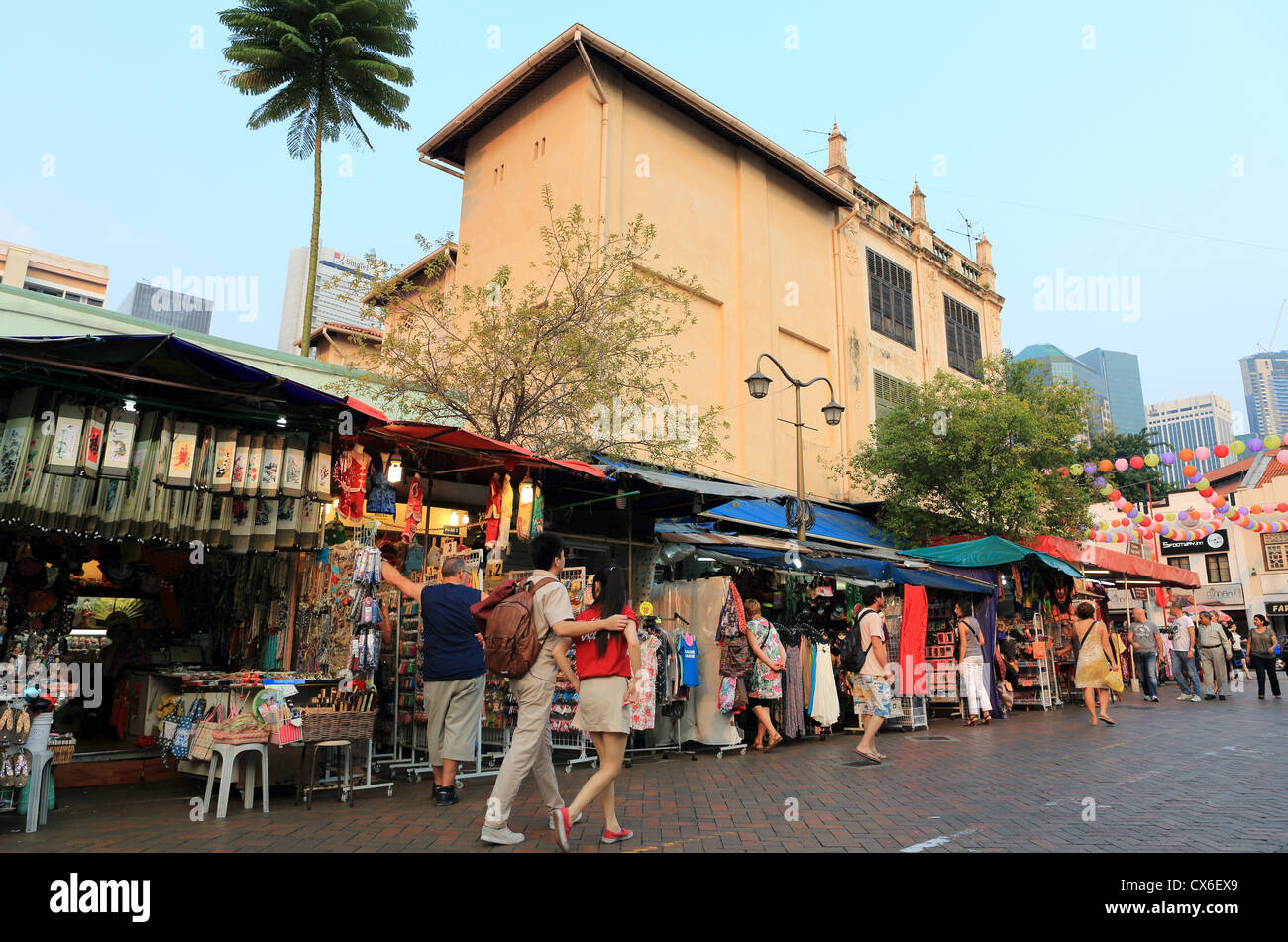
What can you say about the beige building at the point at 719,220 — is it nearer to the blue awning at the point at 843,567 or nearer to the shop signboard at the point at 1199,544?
the blue awning at the point at 843,567

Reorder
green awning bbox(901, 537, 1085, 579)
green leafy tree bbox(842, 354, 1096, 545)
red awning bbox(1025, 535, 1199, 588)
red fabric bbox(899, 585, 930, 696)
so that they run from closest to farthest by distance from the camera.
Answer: red fabric bbox(899, 585, 930, 696) → green awning bbox(901, 537, 1085, 579) → red awning bbox(1025, 535, 1199, 588) → green leafy tree bbox(842, 354, 1096, 545)

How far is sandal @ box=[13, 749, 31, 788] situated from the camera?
5.50 m

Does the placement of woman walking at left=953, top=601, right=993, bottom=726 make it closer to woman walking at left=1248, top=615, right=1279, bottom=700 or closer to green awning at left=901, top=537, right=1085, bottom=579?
green awning at left=901, top=537, right=1085, bottom=579

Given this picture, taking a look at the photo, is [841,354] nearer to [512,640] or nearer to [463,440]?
[463,440]

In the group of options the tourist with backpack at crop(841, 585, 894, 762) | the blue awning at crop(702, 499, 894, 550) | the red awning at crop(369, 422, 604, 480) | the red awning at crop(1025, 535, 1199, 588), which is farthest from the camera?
the red awning at crop(1025, 535, 1199, 588)

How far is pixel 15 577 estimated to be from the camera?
27.6 ft

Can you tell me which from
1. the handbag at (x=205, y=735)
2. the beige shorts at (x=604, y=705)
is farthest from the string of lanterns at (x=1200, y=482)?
the handbag at (x=205, y=735)

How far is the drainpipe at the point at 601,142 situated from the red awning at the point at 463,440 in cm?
883

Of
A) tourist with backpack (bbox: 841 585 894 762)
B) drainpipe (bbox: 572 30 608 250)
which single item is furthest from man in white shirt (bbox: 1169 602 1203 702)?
drainpipe (bbox: 572 30 608 250)

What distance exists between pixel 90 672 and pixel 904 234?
80.9 ft

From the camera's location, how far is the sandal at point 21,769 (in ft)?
18.1

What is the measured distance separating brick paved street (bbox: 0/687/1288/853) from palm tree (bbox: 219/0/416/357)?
14.4 m

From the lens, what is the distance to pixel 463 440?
8.00m
